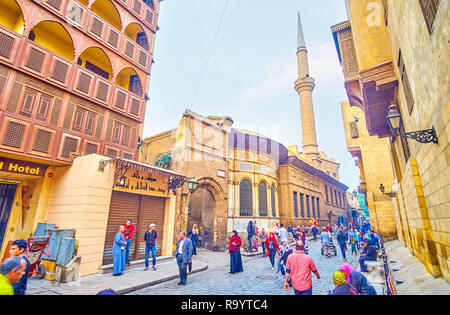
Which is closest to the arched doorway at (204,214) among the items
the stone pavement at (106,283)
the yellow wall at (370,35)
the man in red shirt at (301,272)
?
the stone pavement at (106,283)

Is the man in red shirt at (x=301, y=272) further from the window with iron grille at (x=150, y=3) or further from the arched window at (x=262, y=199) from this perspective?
the window with iron grille at (x=150, y=3)

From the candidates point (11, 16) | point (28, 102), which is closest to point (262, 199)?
point (28, 102)

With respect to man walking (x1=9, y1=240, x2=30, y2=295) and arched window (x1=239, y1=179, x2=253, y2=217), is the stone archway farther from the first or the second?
man walking (x1=9, y1=240, x2=30, y2=295)

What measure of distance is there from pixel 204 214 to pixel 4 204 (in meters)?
10.8

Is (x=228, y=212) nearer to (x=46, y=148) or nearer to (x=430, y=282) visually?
(x=46, y=148)

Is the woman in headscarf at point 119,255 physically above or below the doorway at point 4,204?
below

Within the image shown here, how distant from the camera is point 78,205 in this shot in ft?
26.6

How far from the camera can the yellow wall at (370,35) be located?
26.5ft

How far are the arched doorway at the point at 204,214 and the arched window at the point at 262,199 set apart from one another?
15.1ft

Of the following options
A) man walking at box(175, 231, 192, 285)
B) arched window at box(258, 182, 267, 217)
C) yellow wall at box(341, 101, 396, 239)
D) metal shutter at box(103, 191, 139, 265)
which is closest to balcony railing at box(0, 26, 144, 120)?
metal shutter at box(103, 191, 139, 265)

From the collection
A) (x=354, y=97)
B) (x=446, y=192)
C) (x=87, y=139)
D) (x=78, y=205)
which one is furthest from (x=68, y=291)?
(x=354, y=97)

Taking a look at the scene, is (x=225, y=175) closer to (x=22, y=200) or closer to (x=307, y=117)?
(x=22, y=200)

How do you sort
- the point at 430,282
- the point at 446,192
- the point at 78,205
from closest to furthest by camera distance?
the point at 446,192 < the point at 430,282 < the point at 78,205

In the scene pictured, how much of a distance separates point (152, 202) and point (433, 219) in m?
10.0
